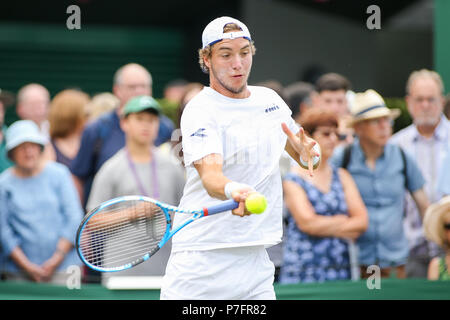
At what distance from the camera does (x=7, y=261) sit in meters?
6.37

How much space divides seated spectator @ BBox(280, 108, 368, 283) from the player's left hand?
1696 mm

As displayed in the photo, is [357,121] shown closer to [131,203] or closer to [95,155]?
[95,155]

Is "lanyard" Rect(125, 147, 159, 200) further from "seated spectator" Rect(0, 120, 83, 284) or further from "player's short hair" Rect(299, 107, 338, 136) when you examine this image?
"player's short hair" Rect(299, 107, 338, 136)

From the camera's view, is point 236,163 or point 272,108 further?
point 272,108

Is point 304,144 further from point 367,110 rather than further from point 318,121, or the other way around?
point 367,110

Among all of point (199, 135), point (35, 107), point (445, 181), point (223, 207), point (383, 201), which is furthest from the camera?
point (35, 107)

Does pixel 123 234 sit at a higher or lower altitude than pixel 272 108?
lower

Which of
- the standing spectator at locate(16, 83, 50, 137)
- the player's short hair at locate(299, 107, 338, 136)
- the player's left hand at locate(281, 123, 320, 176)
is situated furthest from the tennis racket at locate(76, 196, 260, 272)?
the standing spectator at locate(16, 83, 50, 137)

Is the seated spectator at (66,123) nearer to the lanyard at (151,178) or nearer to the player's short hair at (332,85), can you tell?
the lanyard at (151,178)

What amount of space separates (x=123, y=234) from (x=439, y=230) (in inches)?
99.5

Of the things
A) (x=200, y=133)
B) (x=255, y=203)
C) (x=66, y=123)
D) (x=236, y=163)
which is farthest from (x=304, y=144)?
(x=66, y=123)

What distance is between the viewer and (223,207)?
3.52 meters

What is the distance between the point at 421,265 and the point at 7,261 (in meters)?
2.93

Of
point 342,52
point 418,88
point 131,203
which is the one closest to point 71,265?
point 131,203
